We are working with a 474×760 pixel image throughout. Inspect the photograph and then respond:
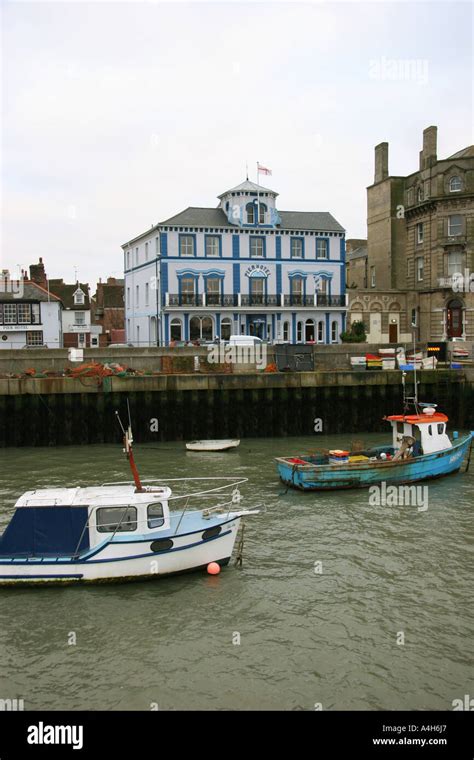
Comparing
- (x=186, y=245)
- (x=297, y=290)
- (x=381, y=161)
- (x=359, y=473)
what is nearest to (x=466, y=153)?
(x=381, y=161)

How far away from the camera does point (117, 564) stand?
15.8 m

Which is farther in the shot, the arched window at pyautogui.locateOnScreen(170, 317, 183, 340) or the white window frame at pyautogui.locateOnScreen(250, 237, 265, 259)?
the white window frame at pyautogui.locateOnScreen(250, 237, 265, 259)

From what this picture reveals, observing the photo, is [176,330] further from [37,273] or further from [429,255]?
[429,255]

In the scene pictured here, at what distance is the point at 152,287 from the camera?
4991 centimetres

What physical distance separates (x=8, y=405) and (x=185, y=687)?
23.8 m

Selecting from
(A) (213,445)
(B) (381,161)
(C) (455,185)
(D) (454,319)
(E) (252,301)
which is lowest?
(A) (213,445)

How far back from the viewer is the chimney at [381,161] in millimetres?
60562

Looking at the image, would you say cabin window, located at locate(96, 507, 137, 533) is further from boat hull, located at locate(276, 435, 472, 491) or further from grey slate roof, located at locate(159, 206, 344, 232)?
grey slate roof, located at locate(159, 206, 344, 232)

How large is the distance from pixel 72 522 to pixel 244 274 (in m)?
35.6

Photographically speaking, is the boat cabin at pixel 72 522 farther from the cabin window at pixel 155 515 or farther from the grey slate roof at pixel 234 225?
the grey slate roof at pixel 234 225

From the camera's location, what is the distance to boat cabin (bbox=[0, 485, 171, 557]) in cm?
1581

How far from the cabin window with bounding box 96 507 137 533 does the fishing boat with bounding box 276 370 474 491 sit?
8.46 metres

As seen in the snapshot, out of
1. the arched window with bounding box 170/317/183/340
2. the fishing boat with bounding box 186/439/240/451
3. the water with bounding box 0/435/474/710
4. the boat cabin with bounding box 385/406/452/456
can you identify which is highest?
the arched window with bounding box 170/317/183/340

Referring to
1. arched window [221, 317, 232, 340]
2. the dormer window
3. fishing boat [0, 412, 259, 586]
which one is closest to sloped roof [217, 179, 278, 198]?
arched window [221, 317, 232, 340]
